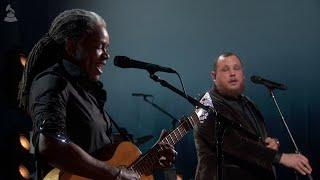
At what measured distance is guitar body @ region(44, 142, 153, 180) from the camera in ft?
7.51

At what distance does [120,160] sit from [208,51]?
447 centimetres

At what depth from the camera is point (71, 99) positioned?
94.2 inches

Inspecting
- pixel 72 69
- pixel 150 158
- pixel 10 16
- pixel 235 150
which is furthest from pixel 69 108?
pixel 10 16

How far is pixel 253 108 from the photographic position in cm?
450

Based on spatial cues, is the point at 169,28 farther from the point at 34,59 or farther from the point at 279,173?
the point at 34,59

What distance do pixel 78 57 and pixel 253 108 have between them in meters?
2.41

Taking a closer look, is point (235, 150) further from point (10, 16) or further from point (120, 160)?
point (10, 16)

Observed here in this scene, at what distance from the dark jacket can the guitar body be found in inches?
52.6

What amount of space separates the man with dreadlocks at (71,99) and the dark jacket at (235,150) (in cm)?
160

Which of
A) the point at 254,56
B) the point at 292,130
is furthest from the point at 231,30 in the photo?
the point at 292,130

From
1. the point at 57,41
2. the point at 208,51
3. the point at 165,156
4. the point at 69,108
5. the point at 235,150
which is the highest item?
the point at 57,41

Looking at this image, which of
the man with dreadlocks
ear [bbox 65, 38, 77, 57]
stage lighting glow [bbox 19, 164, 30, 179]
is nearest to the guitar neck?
the man with dreadlocks

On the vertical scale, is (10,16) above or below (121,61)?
below

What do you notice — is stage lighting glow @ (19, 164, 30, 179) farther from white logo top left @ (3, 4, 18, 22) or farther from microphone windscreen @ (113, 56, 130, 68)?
microphone windscreen @ (113, 56, 130, 68)
